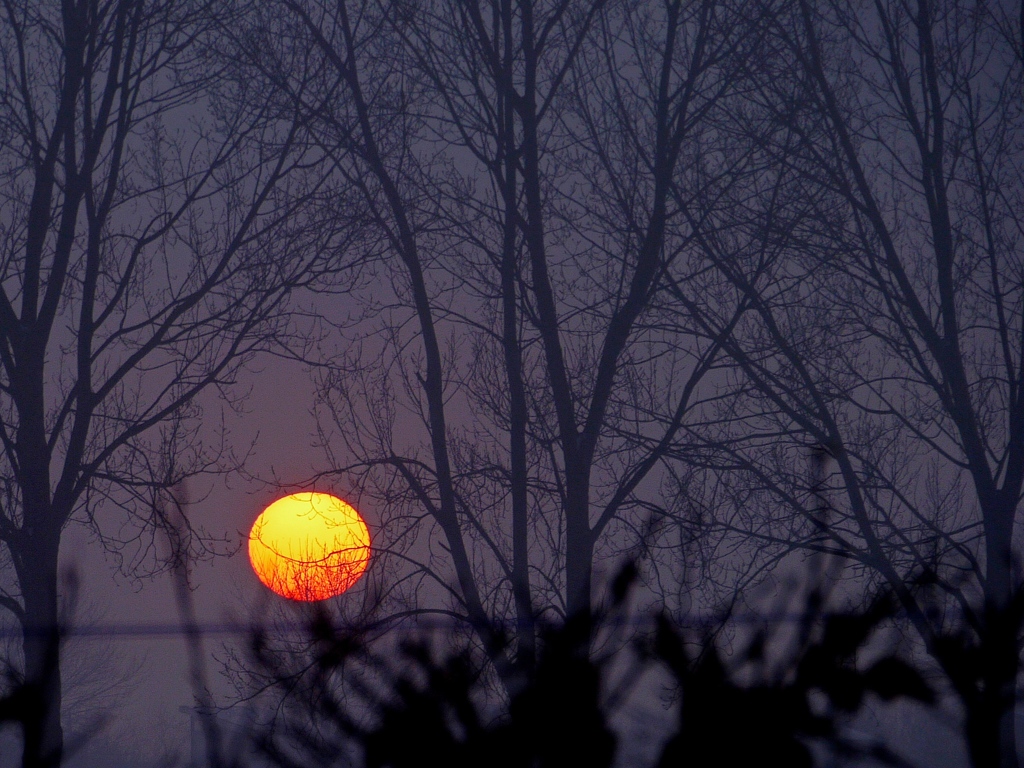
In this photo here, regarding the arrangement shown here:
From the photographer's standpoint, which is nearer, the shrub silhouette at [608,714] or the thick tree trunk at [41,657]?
the shrub silhouette at [608,714]

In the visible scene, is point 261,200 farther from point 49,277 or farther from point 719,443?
point 719,443

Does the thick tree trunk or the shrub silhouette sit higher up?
the thick tree trunk

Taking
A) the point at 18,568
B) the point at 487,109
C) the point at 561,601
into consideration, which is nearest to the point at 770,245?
the point at 487,109

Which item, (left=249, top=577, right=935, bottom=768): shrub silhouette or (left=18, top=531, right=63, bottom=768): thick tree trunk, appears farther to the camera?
(left=18, top=531, right=63, bottom=768): thick tree trunk

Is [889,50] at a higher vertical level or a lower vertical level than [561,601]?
higher

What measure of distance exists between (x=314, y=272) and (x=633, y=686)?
671 centimetres

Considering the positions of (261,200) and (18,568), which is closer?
(18,568)

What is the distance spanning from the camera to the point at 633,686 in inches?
45.0

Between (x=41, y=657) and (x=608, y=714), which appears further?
(x=41, y=657)

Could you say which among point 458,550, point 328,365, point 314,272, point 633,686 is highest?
point 314,272

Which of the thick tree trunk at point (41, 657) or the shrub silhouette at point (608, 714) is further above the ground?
the thick tree trunk at point (41, 657)

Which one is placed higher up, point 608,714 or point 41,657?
point 41,657

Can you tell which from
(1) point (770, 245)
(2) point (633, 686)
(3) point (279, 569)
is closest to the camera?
(2) point (633, 686)

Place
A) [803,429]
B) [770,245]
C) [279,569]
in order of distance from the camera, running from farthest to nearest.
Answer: [770,245], [803,429], [279,569]
